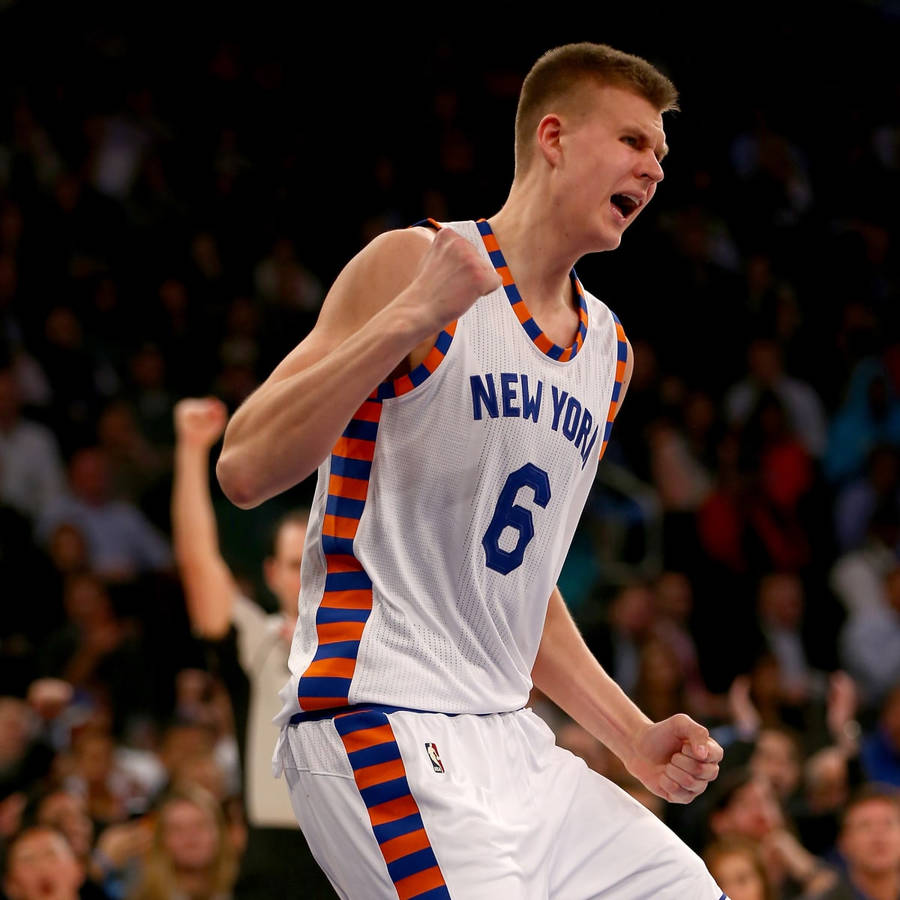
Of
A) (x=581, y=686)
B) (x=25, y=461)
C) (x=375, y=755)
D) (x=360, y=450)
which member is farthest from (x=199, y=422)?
(x=25, y=461)

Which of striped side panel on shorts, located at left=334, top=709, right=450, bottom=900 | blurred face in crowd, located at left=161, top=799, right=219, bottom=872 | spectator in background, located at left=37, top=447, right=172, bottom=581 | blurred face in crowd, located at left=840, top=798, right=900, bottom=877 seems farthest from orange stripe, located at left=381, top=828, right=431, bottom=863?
spectator in background, located at left=37, top=447, right=172, bottom=581

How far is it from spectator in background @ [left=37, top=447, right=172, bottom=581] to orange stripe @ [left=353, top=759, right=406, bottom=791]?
21.5 feet

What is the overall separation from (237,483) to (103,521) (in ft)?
22.3

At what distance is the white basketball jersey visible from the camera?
2877 mm

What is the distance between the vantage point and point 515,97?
1311 centimetres

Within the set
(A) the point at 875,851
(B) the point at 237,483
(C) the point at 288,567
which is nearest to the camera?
(B) the point at 237,483

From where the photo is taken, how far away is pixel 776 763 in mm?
7562

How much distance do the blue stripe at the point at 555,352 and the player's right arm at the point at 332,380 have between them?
43 centimetres

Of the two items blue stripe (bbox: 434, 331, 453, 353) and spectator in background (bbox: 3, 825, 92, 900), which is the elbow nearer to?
blue stripe (bbox: 434, 331, 453, 353)

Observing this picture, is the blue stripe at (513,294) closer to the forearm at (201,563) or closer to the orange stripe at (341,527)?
the orange stripe at (341,527)

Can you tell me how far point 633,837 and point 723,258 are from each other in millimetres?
9712

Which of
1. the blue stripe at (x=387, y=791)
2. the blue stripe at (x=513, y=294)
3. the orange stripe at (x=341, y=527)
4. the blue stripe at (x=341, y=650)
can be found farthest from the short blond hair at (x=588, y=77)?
the blue stripe at (x=387, y=791)

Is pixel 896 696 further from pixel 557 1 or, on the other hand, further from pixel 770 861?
pixel 557 1

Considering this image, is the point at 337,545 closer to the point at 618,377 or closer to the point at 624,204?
the point at 618,377
